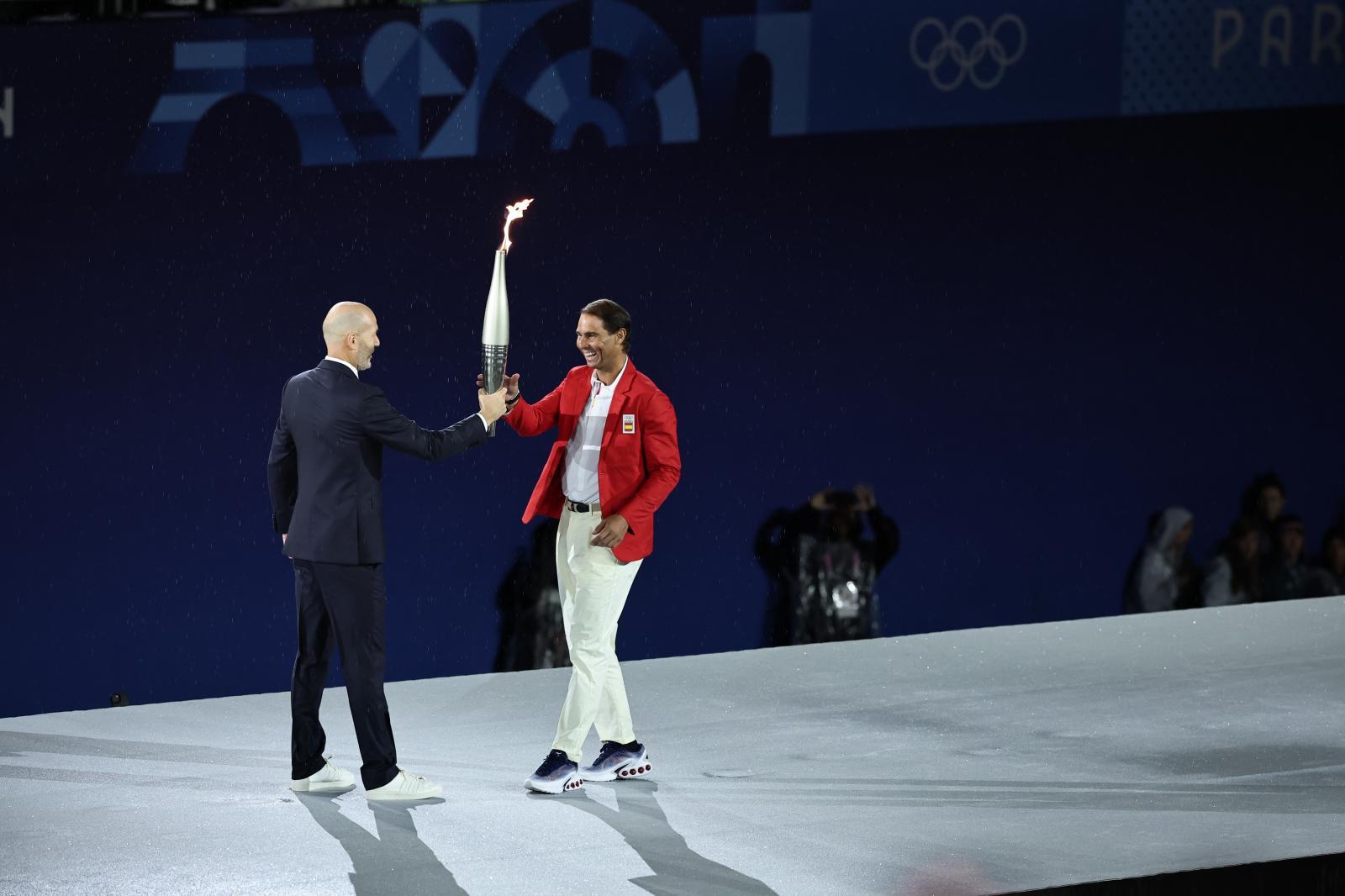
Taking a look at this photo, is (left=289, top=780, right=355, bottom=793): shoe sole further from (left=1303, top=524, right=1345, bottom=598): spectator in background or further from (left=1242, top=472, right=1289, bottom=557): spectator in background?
(left=1303, top=524, right=1345, bottom=598): spectator in background

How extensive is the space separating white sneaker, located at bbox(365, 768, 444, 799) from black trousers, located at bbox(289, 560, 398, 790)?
0.07 feet

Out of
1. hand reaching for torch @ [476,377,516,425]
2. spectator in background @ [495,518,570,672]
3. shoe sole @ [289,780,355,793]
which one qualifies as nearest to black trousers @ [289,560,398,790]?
shoe sole @ [289,780,355,793]

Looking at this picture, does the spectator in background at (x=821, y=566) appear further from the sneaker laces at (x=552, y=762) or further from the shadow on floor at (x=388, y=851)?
the shadow on floor at (x=388, y=851)

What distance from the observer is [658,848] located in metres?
5.40

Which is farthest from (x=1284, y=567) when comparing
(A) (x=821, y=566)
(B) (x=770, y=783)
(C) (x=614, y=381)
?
(C) (x=614, y=381)

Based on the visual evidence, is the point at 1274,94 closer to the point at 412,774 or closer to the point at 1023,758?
the point at 1023,758

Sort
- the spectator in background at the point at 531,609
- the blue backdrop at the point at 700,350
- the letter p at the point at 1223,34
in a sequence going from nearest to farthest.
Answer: the blue backdrop at the point at 700,350, the spectator in background at the point at 531,609, the letter p at the point at 1223,34

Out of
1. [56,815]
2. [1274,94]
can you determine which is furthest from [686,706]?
[1274,94]

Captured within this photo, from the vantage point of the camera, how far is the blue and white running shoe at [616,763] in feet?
20.0

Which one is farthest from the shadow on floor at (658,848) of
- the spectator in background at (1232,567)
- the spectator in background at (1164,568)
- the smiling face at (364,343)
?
the spectator in background at (1232,567)

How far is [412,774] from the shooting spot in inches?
230

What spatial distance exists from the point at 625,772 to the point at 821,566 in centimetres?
234

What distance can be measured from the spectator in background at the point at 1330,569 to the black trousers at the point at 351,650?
489cm

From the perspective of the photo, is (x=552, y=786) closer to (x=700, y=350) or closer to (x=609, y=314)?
(x=609, y=314)
